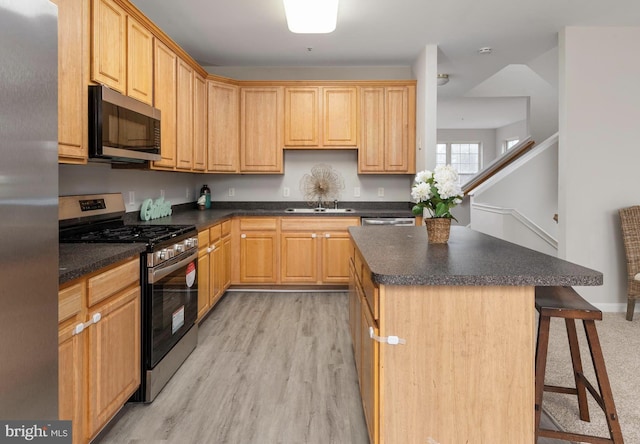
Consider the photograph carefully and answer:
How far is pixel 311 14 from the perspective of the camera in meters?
2.84

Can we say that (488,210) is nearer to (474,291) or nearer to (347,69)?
(347,69)

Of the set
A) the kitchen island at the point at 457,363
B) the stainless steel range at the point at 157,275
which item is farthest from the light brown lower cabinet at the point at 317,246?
the kitchen island at the point at 457,363

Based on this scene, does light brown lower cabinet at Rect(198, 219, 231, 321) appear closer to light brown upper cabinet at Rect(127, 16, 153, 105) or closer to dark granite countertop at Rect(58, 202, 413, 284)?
dark granite countertop at Rect(58, 202, 413, 284)

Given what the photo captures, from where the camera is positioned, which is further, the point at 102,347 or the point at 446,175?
the point at 446,175

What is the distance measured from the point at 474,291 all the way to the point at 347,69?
4247mm

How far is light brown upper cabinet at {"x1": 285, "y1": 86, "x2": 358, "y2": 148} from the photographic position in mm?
4879

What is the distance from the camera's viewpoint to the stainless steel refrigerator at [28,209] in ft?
3.29

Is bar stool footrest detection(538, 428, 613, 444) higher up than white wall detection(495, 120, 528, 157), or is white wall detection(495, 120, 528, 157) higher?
white wall detection(495, 120, 528, 157)

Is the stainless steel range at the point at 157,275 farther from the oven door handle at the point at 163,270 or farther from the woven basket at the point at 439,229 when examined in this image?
the woven basket at the point at 439,229

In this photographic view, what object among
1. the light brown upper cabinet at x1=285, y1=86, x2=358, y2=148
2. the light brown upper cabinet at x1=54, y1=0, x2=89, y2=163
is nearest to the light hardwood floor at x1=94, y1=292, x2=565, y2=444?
the light brown upper cabinet at x1=54, y1=0, x2=89, y2=163

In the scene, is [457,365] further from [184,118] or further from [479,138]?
[479,138]

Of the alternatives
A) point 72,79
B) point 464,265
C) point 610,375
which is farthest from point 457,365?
point 72,79

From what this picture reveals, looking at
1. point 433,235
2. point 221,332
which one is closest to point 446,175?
point 433,235

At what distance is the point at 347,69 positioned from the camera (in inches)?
204
